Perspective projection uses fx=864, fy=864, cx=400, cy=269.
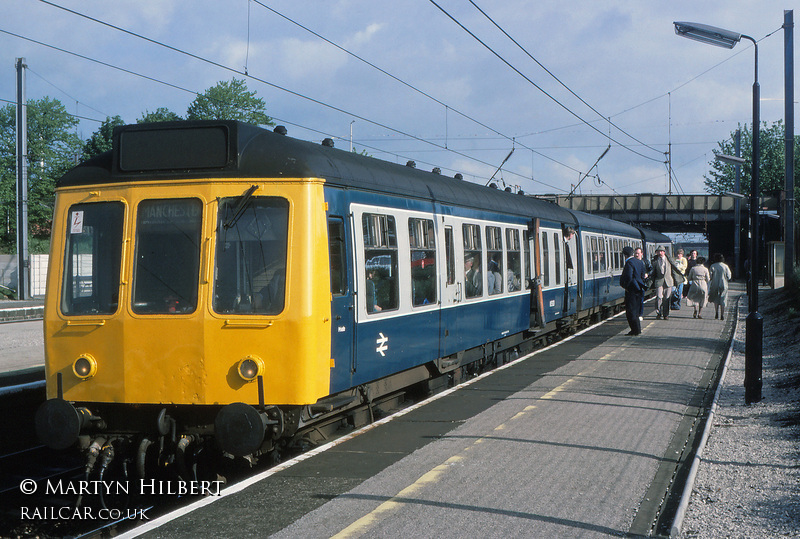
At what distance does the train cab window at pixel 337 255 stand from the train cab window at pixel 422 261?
1.86m

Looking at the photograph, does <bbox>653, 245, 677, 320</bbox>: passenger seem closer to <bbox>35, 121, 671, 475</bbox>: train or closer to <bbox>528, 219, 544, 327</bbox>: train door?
<bbox>528, 219, 544, 327</bbox>: train door

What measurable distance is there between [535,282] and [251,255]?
9200 millimetres

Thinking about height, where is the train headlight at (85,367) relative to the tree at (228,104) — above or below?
below

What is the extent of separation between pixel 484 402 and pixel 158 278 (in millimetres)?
4635

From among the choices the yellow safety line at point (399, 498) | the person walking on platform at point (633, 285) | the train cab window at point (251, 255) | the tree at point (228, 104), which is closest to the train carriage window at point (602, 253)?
the person walking on platform at point (633, 285)

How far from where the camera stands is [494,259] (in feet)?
42.6

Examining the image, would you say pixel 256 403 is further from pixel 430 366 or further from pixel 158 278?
pixel 430 366

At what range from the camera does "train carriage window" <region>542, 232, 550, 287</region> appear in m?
16.3

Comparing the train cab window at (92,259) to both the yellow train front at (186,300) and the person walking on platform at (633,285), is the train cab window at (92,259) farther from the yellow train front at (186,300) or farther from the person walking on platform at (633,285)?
the person walking on platform at (633,285)

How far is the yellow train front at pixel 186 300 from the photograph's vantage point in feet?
22.7

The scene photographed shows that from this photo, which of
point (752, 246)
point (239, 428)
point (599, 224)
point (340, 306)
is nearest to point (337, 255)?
point (340, 306)

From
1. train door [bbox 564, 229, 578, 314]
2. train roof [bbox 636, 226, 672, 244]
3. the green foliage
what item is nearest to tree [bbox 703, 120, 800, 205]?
the green foliage

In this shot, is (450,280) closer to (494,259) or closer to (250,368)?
(494,259)

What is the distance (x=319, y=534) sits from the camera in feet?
17.4
